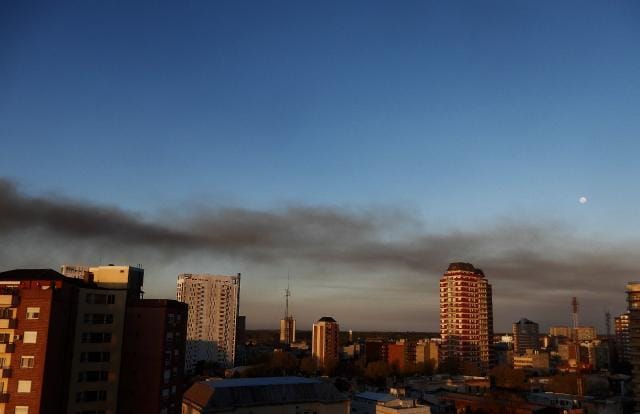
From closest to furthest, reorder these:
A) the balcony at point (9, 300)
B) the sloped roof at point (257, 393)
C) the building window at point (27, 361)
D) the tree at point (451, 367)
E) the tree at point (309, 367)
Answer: the building window at point (27, 361), the balcony at point (9, 300), the sloped roof at point (257, 393), the tree at point (451, 367), the tree at point (309, 367)

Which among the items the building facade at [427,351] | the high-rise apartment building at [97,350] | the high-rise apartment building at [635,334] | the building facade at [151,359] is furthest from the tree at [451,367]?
the high-rise apartment building at [97,350]

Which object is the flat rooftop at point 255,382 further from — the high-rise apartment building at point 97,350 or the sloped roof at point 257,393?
the high-rise apartment building at point 97,350

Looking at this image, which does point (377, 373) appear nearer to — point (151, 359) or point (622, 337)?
point (151, 359)

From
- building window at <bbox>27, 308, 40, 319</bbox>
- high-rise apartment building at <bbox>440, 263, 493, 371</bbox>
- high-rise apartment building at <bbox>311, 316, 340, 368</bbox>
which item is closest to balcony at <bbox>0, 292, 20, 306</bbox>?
building window at <bbox>27, 308, 40, 319</bbox>

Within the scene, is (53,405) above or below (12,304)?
below

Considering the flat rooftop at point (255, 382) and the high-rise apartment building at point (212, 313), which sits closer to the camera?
the flat rooftop at point (255, 382)

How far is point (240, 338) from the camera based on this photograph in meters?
196

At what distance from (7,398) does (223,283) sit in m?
123

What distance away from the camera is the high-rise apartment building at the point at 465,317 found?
419 ft

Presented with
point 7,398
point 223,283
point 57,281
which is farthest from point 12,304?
point 223,283

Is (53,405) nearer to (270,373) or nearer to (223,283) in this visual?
(270,373)

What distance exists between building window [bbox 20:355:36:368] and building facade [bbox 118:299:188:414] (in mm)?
7939

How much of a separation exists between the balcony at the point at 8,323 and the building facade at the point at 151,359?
8.89 m

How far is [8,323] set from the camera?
115ft
